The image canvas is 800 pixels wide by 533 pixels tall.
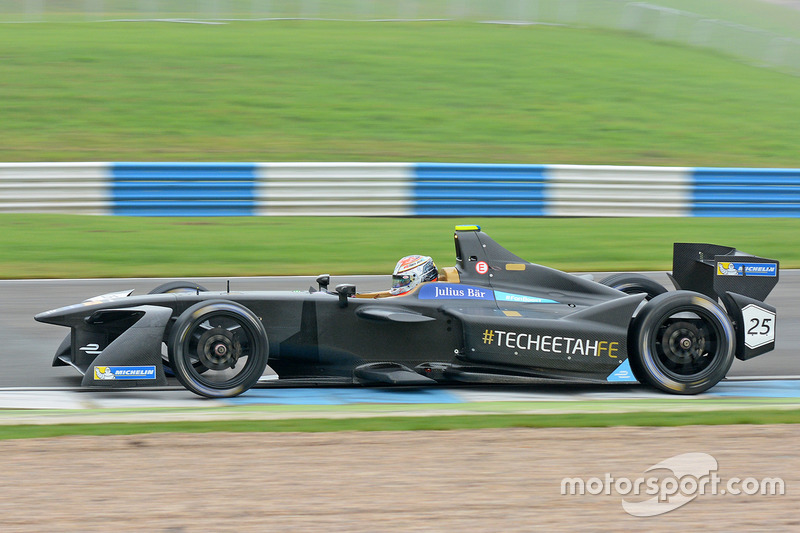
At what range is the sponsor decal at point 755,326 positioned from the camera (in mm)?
7492

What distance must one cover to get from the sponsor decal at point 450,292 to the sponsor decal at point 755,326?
6.63 feet

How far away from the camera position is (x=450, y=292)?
24.1 feet

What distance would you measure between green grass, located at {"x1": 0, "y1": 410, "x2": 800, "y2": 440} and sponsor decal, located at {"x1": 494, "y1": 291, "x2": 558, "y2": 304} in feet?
4.12

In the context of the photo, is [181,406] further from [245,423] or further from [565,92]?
[565,92]

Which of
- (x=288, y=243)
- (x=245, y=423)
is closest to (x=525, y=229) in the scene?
(x=288, y=243)

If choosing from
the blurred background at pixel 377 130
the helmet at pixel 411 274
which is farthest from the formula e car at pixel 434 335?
the blurred background at pixel 377 130

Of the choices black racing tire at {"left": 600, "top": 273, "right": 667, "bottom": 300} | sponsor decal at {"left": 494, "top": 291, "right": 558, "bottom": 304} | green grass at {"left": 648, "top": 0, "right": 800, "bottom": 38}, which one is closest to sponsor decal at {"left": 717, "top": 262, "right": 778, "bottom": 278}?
black racing tire at {"left": 600, "top": 273, "right": 667, "bottom": 300}

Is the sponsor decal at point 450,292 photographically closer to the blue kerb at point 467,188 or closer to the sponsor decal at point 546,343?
the sponsor decal at point 546,343

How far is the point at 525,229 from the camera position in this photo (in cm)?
1465

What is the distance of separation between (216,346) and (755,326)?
418cm

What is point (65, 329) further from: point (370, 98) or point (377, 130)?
point (370, 98)

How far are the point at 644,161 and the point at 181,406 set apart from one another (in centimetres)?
1375

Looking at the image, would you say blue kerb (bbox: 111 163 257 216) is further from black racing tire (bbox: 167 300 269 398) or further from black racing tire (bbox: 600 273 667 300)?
black racing tire (bbox: 167 300 269 398)

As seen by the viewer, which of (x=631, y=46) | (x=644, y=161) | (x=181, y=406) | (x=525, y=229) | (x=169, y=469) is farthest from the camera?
(x=631, y=46)
